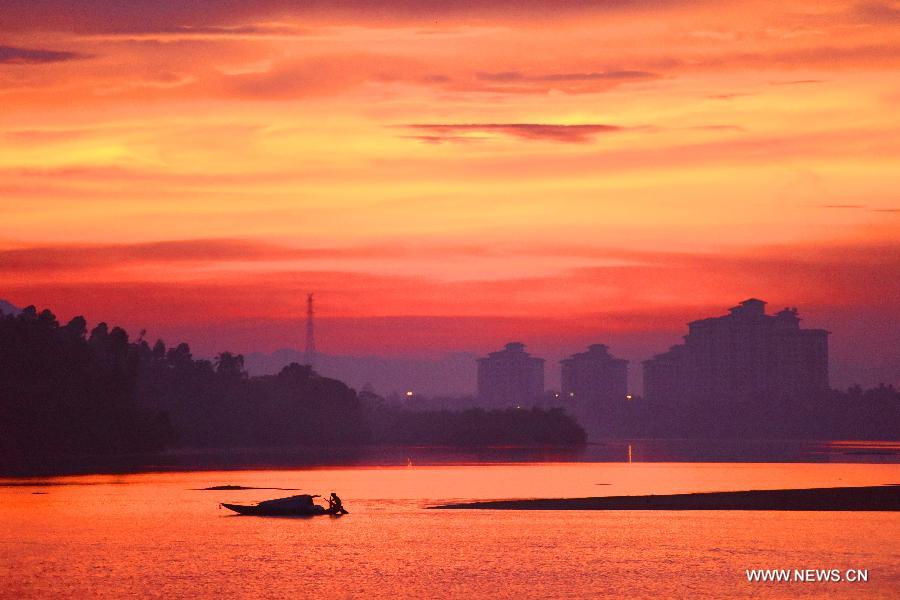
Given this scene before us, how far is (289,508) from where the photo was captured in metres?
103

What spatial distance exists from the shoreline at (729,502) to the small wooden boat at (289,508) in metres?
Answer: 9.50

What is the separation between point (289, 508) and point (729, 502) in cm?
3312

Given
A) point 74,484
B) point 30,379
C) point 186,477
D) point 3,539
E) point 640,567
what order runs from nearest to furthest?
point 640,567, point 3,539, point 74,484, point 186,477, point 30,379

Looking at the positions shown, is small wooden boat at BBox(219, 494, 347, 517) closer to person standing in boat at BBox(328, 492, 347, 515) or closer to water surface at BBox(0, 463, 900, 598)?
person standing in boat at BBox(328, 492, 347, 515)

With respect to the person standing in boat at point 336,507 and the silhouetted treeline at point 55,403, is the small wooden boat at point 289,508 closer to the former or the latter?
the person standing in boat at point 336,507

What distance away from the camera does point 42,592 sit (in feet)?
219

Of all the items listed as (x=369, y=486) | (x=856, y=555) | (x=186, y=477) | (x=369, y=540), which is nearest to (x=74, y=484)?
(x=186, y=477)

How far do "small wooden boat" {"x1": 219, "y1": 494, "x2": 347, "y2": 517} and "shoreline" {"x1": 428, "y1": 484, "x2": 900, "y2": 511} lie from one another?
31.2 feet

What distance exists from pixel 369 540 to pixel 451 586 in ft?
64.5

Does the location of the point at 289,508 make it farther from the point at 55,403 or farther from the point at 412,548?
Answer: the point at 55,403

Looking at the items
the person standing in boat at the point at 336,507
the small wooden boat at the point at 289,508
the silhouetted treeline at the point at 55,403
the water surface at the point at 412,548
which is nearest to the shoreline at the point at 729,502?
the water surface at the point at 412,548

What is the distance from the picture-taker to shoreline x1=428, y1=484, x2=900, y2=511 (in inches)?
4232

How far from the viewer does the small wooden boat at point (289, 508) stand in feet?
338

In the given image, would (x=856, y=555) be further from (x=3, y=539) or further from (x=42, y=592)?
(x=3, y=539)
